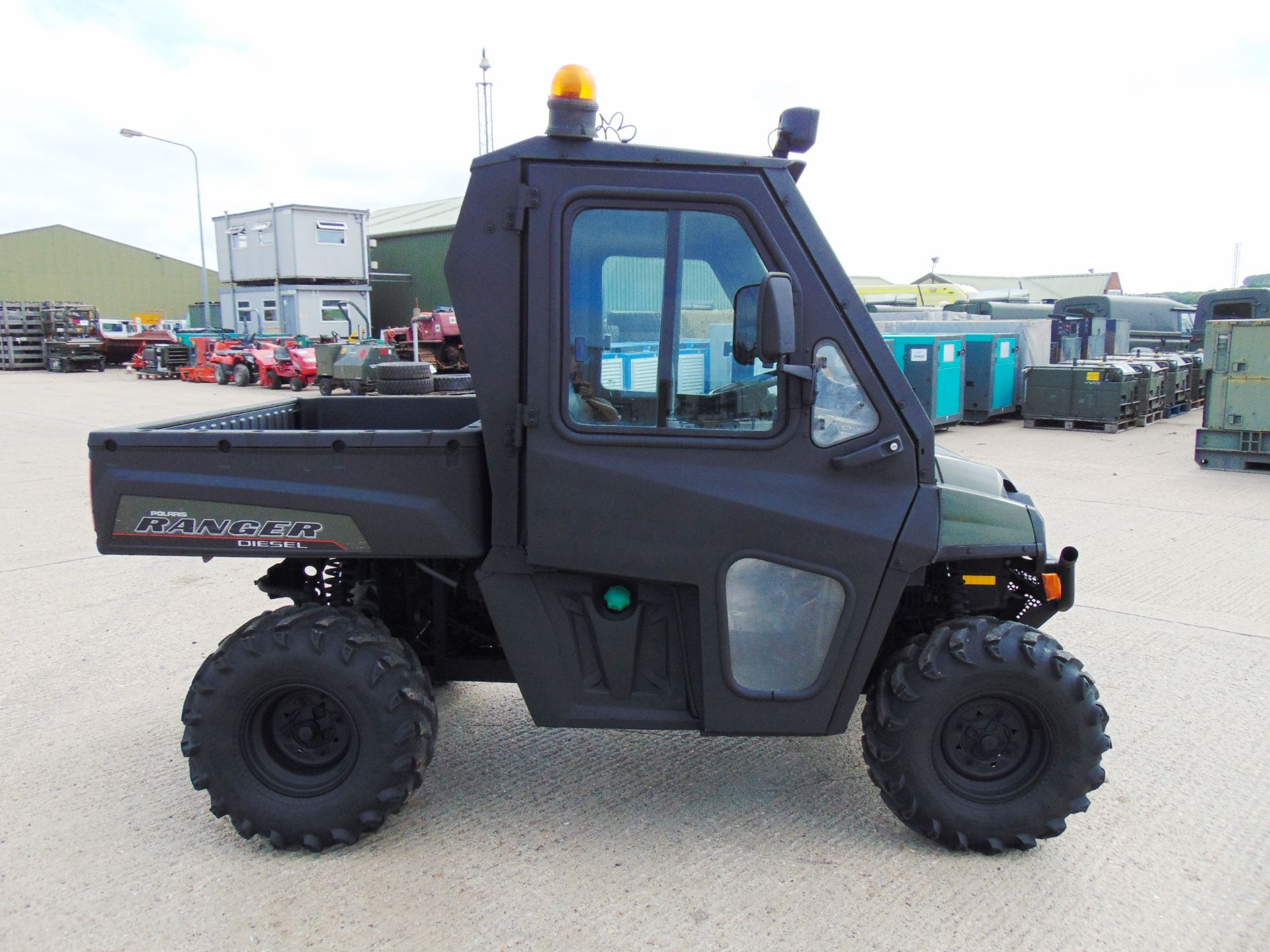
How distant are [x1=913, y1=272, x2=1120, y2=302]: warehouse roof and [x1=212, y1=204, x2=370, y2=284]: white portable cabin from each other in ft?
138

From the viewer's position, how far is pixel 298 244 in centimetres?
3022

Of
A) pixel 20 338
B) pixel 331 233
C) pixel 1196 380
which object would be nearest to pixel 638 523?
pixel 1196 380

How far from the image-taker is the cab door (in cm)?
308

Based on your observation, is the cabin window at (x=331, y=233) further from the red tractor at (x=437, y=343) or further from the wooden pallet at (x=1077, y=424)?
the wooden pallet at (x=1077, y=424)

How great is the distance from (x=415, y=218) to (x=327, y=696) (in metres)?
48.2

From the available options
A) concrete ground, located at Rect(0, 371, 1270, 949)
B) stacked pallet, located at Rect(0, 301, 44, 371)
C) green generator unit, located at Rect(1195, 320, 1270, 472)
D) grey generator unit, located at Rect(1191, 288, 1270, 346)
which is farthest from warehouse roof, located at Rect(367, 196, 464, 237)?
concrete ground, located at Rect(0, 371, 1270, 949)

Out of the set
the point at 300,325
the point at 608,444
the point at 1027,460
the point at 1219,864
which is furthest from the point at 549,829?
the point at 300,325

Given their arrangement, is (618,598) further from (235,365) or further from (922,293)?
(922,293)

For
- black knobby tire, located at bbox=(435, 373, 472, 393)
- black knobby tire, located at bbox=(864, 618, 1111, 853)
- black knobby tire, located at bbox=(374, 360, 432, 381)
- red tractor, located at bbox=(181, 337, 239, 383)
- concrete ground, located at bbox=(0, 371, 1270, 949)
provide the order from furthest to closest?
red tractor, located at bbox=(181, 337, 239, 383), black knobby tire, located at bbox=(435, 373, 472, 393), black knobby tire, located at bbox=(374, 360, 432, 381), black knobby tire, located at bbox=(864, 618, 1111, 853), concrete ground, located at bbox=(0, 371, 1270, 949)

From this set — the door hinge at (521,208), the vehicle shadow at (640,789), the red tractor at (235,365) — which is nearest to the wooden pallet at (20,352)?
the red tractor at (235,365)

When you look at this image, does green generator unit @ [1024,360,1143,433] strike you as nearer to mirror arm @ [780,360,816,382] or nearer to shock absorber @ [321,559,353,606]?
mirror arm @ [780,360,816,382]

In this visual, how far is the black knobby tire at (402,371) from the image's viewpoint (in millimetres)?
5000

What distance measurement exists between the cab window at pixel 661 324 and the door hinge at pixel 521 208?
0.50 ft

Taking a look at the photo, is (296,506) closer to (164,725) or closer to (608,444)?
(608,444)
